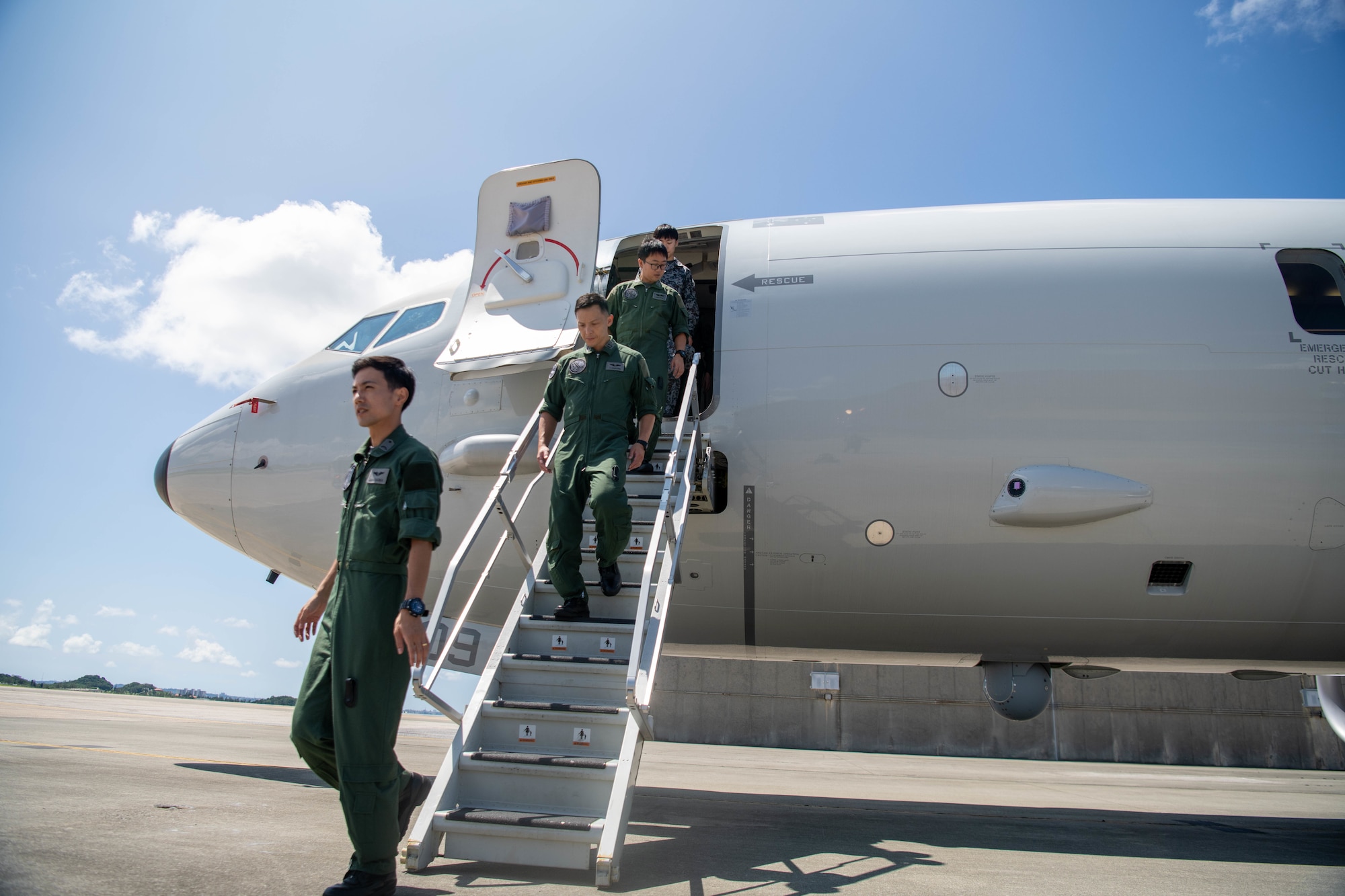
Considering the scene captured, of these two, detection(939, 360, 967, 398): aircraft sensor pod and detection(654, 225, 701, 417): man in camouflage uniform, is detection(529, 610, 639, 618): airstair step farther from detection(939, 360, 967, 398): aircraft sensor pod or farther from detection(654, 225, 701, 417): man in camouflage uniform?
detection(939, 360, 967, 398): aircraft sensor pod

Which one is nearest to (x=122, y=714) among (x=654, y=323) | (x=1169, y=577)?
(x=654, y=323)

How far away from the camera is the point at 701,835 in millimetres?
4855

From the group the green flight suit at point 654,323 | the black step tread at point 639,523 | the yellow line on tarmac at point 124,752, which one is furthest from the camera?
the yellow line on tarmac at point 124,752

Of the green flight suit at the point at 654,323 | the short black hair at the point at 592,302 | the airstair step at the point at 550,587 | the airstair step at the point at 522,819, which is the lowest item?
the airstair step at the point at 522,819

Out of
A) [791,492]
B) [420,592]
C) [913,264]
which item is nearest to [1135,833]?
[791,492]

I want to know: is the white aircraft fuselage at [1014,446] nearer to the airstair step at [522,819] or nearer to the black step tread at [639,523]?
the black step tread at [639,523]

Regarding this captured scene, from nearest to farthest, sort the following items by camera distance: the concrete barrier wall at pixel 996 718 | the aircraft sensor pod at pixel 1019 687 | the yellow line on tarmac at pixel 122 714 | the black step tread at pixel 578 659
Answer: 1. the black step tread at pixel 578 659
2. the aircraft sensor pod at pixel 1019 687
3. the yellow line on tarmac at pixel 122 714
4. the concrete barrier wall at pixel 996 718

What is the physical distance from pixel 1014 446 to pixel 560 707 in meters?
3.67

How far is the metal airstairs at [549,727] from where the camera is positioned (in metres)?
3.50

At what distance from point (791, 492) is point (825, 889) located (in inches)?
111

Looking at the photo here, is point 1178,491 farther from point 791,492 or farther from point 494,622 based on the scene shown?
point 494,622

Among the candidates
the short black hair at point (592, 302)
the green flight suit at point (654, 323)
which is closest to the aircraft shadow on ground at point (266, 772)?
the green flight suit at point (654, 323)

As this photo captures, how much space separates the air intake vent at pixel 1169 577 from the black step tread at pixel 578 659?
157 inches

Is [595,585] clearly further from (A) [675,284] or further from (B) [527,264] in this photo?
(B) [527,264]
